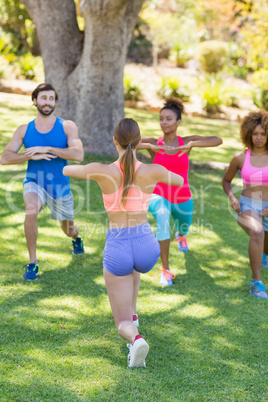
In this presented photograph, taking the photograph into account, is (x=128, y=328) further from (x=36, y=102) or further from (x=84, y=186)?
(x=84, y=186)

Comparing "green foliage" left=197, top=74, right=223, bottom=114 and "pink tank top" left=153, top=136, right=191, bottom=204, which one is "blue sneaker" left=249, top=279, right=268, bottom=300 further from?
"green foliage" left=197, top=74, right=223, bottom=114

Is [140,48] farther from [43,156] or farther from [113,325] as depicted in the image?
[113,325]

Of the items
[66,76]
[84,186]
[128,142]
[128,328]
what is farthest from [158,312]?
[66,76]

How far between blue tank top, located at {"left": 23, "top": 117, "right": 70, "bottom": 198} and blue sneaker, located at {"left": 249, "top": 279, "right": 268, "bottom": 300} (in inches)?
90.7

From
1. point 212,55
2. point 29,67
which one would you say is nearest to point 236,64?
point 212,55

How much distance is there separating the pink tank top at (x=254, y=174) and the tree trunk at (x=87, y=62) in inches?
183

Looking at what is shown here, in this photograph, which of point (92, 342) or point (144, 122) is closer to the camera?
point (92, 342)

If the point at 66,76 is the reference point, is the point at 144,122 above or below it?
below

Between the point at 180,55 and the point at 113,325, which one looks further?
the point at 180,55

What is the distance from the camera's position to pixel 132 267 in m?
3.56

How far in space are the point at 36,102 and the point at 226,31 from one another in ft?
84.3

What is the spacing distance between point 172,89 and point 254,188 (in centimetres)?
1274

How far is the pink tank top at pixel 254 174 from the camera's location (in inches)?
210

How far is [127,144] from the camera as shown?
349 centimetres
